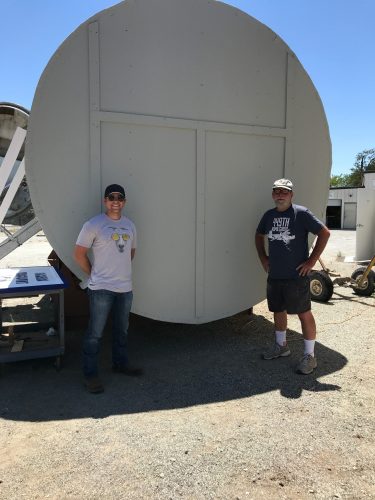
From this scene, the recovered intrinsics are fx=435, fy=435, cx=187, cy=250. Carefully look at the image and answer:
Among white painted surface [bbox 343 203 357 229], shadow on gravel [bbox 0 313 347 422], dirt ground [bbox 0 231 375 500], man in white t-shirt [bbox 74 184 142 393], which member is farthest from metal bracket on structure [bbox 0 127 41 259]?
white painted surface [bbox 343 203 357 229]

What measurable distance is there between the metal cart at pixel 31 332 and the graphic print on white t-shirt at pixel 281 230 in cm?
199

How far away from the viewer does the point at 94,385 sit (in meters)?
3.58

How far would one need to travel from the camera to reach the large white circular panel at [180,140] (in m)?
3.86

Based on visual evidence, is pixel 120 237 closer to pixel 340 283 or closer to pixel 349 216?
pixel 340 283

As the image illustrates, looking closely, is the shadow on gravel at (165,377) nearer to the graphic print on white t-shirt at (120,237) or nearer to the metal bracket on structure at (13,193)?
the graphic print on white t-shirt at (120,237)

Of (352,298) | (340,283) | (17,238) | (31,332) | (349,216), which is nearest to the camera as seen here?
(31,332)

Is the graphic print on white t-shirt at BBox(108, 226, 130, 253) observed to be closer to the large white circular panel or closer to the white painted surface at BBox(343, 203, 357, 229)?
the large white circular panel

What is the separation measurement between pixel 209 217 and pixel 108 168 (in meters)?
1.12

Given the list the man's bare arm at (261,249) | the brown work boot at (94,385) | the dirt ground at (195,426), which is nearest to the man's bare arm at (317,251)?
the man's bare arm at (261,249)

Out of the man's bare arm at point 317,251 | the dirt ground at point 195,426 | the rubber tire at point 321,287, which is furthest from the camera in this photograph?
the rubber tire at point 321,287

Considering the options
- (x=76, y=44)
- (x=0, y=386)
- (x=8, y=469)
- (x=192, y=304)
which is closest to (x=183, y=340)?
(x=192, y=304)

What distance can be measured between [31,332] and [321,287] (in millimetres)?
4360

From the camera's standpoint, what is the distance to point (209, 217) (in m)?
4.43

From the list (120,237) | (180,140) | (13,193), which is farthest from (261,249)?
(13,193)
